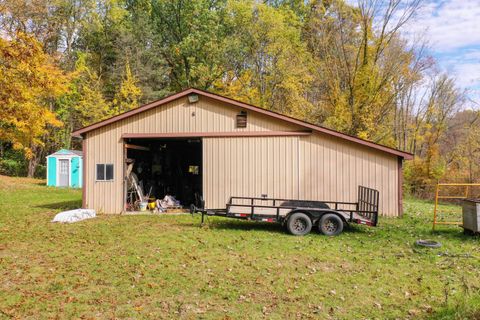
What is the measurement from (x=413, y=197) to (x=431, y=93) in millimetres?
12634

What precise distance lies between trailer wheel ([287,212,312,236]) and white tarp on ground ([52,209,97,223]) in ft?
24.1

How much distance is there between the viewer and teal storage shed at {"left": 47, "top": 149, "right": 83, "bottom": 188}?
24.4 meters

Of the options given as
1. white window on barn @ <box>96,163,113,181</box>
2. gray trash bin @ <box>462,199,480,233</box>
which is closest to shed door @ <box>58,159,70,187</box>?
white window on barn @ <box>96,163,113,181</box>

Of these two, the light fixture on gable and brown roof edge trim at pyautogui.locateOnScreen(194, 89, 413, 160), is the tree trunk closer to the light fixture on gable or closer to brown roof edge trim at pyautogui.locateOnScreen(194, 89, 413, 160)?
the light fixture on gable

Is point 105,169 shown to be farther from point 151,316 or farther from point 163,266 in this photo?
point 151,316

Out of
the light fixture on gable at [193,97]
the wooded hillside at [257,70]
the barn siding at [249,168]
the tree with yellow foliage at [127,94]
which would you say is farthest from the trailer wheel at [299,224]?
the tree with yellow foliage at [127,94]

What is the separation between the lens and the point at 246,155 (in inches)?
518

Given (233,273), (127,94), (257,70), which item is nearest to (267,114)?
(233,273)

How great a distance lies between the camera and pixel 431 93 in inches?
1198

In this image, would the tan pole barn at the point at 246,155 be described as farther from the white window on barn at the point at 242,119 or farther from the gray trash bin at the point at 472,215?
the gray trash bin at the point at 472,215

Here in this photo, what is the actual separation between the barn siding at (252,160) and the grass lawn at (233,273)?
8.04 ft

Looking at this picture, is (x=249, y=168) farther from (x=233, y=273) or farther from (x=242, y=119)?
(x=233, y=273)

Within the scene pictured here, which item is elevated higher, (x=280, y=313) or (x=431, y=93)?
(x=431, y=93)

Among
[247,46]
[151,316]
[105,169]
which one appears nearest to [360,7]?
[247,46]
